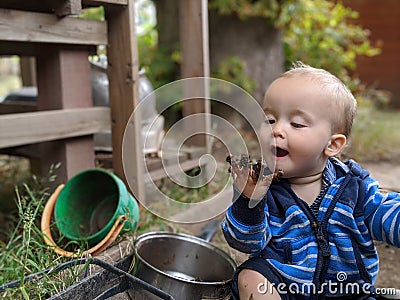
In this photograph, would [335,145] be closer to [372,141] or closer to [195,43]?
[195,43]

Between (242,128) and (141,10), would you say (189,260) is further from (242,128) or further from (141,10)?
(141,10)

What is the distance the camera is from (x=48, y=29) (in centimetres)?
215

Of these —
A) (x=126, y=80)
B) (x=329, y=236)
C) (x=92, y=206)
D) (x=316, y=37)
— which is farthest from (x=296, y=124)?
(x=316, y=37)

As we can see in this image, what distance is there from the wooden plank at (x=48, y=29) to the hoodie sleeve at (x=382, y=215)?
1441 millimetres

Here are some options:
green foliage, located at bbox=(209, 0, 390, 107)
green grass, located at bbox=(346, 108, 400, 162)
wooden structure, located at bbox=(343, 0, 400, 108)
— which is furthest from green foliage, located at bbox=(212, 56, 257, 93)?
wooden structure, located at bbox=(343, 0, 400, 108)

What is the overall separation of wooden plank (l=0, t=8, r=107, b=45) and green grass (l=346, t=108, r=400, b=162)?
7.97ft

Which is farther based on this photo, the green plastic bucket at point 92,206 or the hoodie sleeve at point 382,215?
the green plastic bucket at point 92,206

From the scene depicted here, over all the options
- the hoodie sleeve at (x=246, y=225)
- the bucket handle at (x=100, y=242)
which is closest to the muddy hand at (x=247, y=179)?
the hoodie sleeve at (x=246, y=225)

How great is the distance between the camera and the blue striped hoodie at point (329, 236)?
1.49 m

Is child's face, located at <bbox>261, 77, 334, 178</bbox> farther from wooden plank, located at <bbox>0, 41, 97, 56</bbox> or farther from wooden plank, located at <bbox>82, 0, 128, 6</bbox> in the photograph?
wooden plank, located at <bbox>0, 41, 97, 56</bbox>

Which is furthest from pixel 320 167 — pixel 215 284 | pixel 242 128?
pixel 242 128

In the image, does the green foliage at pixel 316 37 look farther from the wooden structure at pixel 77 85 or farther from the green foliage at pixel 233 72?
the wooden structure at pixel 77 85

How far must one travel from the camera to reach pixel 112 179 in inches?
90.3

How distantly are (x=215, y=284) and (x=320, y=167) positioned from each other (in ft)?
1.64
